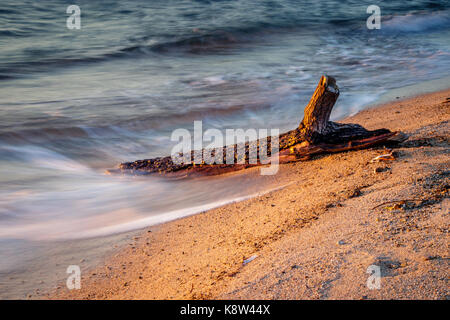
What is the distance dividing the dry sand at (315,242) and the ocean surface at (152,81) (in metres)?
0.50

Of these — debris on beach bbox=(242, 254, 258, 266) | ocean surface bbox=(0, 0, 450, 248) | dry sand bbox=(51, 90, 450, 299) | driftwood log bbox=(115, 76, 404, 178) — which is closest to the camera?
dry sand bbox=(51, 90, 450, 299)

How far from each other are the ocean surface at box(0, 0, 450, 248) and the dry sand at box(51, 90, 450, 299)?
50 cm

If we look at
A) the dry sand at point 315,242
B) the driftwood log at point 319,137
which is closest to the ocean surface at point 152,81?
the driftwood log at point 319,137

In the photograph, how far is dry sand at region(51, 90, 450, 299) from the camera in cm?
192

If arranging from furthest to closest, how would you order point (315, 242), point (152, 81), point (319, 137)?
point (152, 81) < point (319, 137) < point (315, 242)

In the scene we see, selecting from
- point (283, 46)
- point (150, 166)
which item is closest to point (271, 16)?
point (283, 46)

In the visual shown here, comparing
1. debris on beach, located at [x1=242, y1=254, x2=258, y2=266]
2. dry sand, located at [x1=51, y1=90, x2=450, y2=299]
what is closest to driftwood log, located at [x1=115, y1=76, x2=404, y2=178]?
dry sand, located at [x1=51, y1=90, x2=450, y2=299]

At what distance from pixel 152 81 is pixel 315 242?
23.4ft

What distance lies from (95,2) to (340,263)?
17.1 m

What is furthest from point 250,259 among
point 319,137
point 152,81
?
point 152,81

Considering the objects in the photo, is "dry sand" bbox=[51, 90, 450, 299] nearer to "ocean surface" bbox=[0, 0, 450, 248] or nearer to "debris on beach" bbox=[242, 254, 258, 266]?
"debris on beach" bbox=[242, 254, 258, 266]

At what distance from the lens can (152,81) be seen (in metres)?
8.77

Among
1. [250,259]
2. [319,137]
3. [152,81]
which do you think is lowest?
[250,259]

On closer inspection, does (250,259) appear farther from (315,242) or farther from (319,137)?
(319,137)
